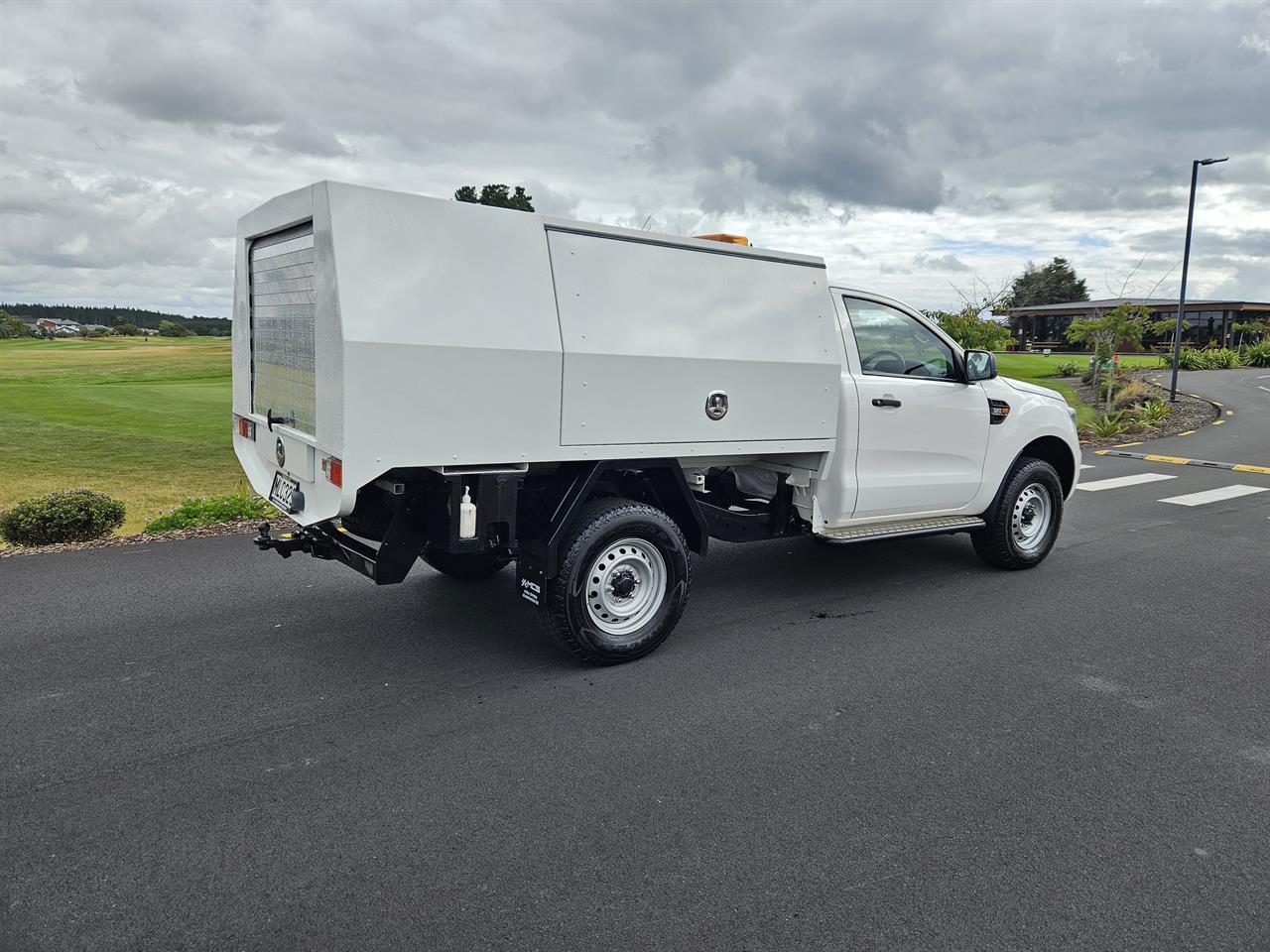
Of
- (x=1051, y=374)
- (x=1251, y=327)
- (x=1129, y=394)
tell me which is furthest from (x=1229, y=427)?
(x=1251, y=327)

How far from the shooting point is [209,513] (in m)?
8.19

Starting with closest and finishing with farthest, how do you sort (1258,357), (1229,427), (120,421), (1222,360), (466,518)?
(466,518) < (120,421) < (1229,427) < (1222,360) < (1258,357)

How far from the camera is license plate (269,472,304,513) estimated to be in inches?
185

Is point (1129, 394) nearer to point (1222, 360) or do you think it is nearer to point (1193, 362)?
point (1193, 362)

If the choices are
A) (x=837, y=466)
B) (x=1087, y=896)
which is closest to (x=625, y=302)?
(x=837, y=466)

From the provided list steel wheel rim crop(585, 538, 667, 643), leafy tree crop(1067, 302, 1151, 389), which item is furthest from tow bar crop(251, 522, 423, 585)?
leafy tree crop(1067, 302, 1151, 389)

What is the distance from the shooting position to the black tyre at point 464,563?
5.71 meters

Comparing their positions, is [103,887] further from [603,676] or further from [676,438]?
[676,438]

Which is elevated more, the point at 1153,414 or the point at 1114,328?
the point at 1114,328

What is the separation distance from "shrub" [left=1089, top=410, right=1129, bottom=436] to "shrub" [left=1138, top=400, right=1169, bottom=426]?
34 centimetres

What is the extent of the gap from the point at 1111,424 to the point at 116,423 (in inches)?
777

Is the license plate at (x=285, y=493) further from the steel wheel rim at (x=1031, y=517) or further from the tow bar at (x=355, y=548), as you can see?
the steel wheel rim at (x=1031, y=517)

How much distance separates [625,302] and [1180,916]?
348 centimetres

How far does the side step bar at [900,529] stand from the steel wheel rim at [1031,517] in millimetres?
487
